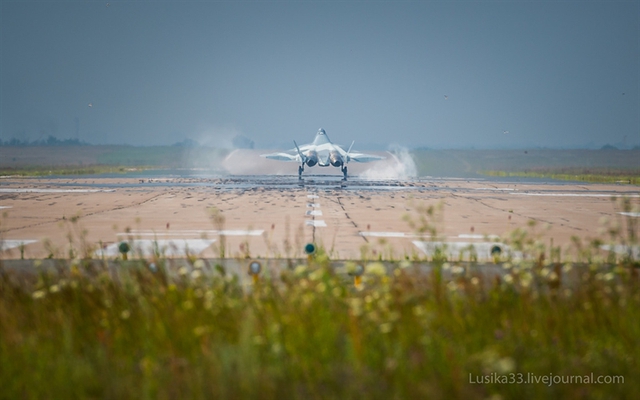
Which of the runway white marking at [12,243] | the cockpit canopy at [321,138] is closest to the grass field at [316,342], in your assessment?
the runway white marking at [12,243]

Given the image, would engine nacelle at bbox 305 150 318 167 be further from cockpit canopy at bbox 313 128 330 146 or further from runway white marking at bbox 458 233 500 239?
runway white marking at bbox 458 233 500 239

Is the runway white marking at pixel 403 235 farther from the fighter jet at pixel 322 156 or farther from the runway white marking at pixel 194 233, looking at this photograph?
the fighter jet at pixel 322 156

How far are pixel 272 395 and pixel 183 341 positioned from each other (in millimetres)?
1498

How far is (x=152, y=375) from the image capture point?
16.3 ft

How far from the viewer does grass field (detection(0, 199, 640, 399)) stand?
4.74 metres

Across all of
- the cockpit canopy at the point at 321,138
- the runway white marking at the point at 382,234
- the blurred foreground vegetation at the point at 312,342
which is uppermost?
the cockpit canopy at the point at 321,138

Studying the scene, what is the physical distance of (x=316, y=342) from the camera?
5.52 meters

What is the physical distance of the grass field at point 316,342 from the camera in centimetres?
474

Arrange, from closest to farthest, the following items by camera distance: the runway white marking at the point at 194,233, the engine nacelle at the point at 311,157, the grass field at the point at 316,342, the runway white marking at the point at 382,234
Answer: the grass field at the point at 316,342 < the runway white marking at the point at 194,233 < the runway white marking at the point at 382,234 < the engine nacelle at the point at 311,157

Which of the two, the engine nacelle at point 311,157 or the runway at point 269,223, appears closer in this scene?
the runway at point 269,223

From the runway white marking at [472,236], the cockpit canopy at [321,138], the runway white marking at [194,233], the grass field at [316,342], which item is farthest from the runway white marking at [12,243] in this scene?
the cockpit canopy at [321,138]

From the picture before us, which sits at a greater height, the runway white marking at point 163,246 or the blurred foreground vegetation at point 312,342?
the blurred foreground vegetation at point 312,342

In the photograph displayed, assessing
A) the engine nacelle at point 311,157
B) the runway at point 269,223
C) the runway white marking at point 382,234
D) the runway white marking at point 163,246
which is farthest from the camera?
the engine nacelle at point 311,157

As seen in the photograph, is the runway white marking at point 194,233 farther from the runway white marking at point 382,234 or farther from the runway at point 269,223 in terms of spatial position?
the runway white marking at point 382,234
